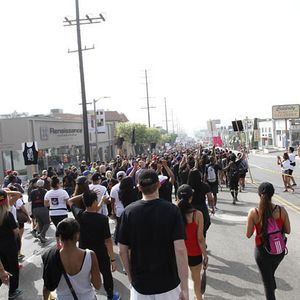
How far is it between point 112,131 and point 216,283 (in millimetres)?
52258

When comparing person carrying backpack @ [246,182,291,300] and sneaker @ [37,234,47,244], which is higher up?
person carrying backpack @ [246,182,291,300]

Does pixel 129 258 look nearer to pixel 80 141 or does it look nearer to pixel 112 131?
pixel 80 141

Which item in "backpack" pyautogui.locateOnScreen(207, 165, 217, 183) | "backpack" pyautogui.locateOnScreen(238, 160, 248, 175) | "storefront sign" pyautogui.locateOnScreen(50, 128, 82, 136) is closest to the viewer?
"backpack" pyautogui.locateOnScreen(207, 165, 217, 183)

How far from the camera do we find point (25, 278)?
7812 mm

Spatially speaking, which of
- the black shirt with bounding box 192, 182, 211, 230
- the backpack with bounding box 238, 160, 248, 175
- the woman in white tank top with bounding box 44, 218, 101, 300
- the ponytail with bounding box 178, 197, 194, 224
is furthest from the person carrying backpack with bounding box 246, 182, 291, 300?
the backpack with bounding box 238, 160, 248, 175

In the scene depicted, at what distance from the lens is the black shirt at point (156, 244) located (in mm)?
3672

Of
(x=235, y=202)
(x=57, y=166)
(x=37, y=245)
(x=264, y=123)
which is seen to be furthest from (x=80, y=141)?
(x=264, y=123)

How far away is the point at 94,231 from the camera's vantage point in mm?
5684

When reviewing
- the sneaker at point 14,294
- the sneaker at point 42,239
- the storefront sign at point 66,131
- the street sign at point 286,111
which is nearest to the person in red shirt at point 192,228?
the sneaker at point 14,294

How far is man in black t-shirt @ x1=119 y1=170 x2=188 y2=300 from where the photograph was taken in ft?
12.0

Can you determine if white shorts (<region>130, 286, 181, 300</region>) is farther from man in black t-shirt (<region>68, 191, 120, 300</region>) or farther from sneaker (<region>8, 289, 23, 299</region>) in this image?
sneaker (<region>8, 289, 23, 299</region>)

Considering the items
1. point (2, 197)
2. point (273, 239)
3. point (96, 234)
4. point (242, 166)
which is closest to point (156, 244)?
point (273, 239)

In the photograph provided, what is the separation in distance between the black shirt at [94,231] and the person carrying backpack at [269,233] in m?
1.89

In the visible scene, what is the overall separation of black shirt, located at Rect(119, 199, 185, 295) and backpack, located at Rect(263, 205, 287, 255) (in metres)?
1.78
